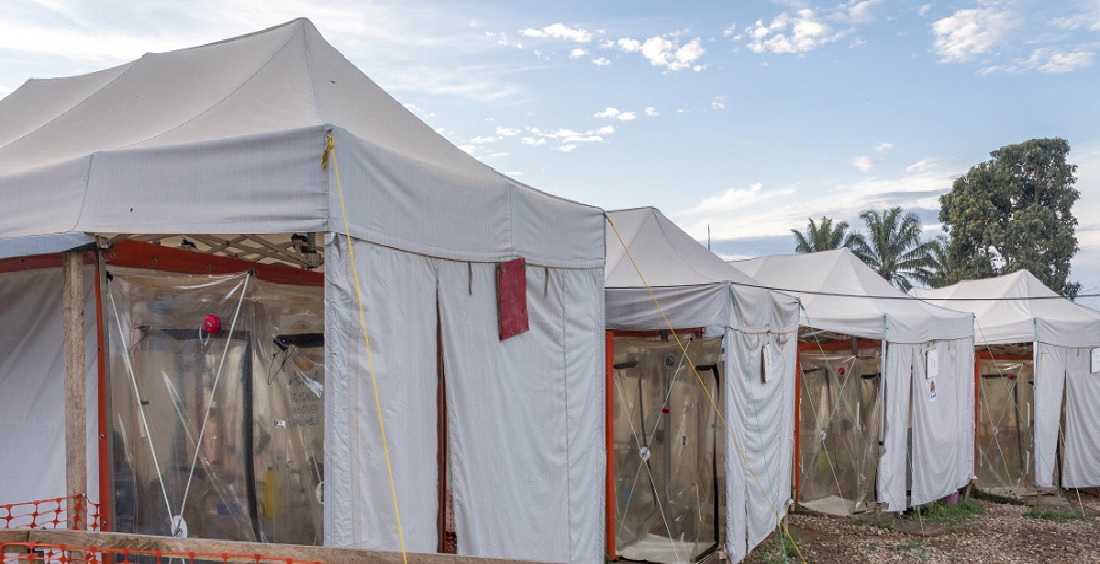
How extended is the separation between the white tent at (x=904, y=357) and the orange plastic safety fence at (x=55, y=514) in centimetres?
763

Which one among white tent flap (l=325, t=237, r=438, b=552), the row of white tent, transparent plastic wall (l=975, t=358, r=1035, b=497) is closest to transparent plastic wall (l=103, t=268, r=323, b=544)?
the row of white tent

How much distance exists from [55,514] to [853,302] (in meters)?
9.10

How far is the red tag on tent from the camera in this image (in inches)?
199

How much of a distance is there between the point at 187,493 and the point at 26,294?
1429 millimetres

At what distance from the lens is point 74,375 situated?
377 centimetres

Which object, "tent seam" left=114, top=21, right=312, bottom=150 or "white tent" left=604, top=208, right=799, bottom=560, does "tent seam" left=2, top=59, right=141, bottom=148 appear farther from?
"white tent" left=604, top=208, right=799, bottom=560

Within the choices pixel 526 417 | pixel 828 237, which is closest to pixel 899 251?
pixel 828 237

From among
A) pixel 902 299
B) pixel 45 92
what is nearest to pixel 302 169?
pixel 45 92

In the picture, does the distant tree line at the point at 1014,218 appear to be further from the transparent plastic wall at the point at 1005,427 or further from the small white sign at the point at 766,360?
the small white sign at the point at 766,360

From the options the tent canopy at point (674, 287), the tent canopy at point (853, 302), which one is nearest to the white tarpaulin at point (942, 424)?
the tent canopy at point (853, 302)

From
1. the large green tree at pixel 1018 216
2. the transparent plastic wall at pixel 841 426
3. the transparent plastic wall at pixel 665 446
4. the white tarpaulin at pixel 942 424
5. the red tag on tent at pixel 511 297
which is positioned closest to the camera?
the red tag on tent at pixel 511 297

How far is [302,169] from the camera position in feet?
12.1

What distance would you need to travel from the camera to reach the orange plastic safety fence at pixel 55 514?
12.9ft

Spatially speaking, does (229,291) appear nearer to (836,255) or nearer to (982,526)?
(836,255)
